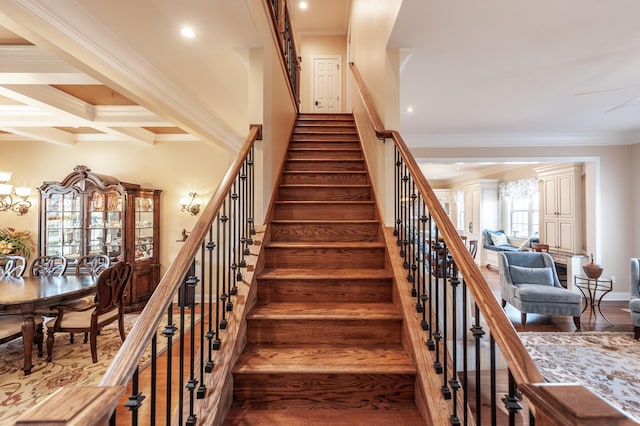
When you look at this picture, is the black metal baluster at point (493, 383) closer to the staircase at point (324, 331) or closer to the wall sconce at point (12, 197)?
the staircase at point (324, 331)

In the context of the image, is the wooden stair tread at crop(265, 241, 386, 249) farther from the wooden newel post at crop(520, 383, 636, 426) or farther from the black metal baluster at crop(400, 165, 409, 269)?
the wooden newel post at crop(520, 383, 636, 426)

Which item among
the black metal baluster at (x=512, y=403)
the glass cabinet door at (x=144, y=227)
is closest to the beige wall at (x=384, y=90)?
the black metal baluster at (x=512, y=403)

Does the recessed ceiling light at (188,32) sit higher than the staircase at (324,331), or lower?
higher

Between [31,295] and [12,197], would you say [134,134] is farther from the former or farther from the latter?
[31,295]

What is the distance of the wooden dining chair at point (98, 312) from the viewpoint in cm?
311

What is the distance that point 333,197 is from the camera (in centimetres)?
309

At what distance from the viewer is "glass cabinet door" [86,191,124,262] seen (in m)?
4.85

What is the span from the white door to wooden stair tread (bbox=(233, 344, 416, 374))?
637 centimetres

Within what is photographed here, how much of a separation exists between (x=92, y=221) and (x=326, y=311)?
4.89m

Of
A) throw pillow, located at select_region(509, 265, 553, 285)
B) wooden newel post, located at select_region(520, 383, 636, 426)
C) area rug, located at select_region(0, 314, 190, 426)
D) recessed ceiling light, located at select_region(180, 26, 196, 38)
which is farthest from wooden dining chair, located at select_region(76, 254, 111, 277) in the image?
throw pillow, located at select_region(509, 265, 553, 285)

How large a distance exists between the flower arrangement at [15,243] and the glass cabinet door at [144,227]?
6.39 feet

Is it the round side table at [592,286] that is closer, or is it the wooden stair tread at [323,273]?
the wooden stair tread at [323,273]

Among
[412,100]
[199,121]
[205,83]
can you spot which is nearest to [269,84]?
[205,83]

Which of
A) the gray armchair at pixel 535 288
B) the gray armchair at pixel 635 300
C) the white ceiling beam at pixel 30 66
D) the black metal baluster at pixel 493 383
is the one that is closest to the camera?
the black metal baluster at pixel 493 383
